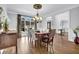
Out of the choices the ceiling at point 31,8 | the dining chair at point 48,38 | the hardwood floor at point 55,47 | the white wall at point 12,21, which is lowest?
the hardwood floor at point 55,47

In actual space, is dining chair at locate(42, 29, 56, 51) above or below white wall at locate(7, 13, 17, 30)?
below

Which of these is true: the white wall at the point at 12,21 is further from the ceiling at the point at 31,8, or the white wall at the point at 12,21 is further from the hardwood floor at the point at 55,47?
the hardwood floor at the point at 55,47

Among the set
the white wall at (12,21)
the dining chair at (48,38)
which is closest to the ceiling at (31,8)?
the white wall at (12,21)

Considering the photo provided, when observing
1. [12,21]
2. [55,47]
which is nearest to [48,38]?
[55,47]

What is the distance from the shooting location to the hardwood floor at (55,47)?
2.55 metres

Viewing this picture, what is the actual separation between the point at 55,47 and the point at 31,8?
0.98m

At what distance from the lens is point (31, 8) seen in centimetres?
259

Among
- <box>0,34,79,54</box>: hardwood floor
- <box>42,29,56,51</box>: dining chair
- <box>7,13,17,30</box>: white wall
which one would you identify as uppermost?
<box>7,13,17,30</box>: white wall

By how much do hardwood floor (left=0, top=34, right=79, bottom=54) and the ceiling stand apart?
1.82 ft

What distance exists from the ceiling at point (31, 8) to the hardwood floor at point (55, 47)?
55cm

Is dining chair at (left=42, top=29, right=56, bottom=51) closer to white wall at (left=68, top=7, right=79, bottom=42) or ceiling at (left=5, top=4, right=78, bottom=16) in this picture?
white wall at (left=68, top=7, right=79, bottom=42)

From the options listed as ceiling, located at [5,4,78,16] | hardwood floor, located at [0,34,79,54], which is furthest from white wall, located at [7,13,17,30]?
hardwood floor, located at [0,34,79,54]

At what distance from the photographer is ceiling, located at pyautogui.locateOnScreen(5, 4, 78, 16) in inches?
100
